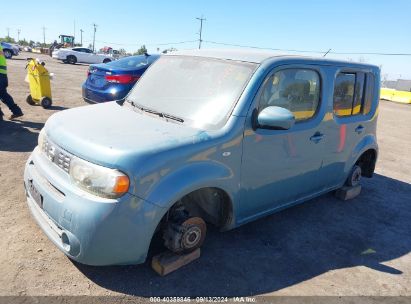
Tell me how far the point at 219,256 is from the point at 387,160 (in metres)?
5.90

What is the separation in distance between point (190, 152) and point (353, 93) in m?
2.78

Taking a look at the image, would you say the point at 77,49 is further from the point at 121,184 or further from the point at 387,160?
the point at 121,184

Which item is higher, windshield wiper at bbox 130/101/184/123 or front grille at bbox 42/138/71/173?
windshield wiper at bbox 130/101/184/123

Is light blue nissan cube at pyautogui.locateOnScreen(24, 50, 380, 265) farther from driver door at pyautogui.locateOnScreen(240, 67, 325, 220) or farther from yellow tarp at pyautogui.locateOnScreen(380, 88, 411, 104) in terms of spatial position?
yellow tarp at pyautogui.locateOnScreen(380, 88, 411, 104)

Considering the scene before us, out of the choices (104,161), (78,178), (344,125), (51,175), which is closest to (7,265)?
(51,175)

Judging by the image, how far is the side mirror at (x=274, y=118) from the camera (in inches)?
120

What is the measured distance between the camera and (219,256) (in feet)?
10.9

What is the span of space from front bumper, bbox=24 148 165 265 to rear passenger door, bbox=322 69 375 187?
8.15ft

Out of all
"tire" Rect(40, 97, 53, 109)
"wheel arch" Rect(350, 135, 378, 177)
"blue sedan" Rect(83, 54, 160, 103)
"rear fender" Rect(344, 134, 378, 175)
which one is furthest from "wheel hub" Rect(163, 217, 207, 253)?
"tire" Rect(40, 97, 53, 109)

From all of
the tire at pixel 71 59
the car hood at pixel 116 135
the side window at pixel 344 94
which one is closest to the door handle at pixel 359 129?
the side window at pixel 344 94

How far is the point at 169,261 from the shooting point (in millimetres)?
2975

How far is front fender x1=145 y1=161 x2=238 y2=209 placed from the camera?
2562 mm

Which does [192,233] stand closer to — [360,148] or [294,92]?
[294,92]

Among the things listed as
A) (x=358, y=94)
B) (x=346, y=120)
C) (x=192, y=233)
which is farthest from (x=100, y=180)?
(x=358, y=94)
